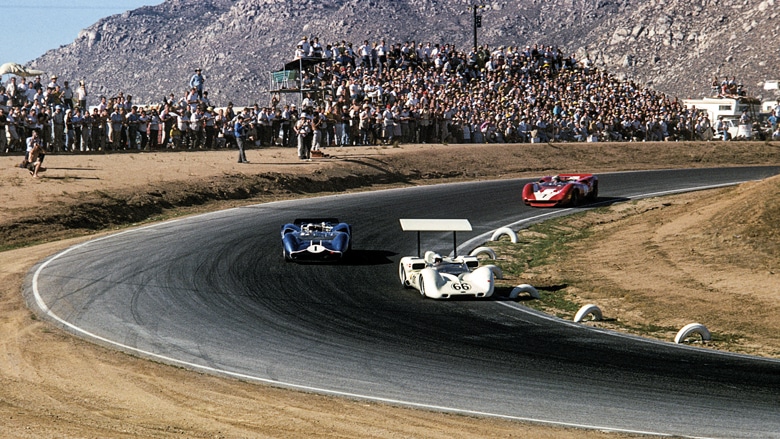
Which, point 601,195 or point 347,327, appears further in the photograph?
point 601,195

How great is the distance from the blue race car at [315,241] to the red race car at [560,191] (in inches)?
444

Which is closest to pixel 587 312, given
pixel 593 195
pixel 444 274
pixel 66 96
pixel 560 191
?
pixel 444 274

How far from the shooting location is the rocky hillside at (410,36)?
371 feet

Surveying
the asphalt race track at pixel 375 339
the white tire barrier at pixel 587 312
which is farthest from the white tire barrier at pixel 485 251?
the white tire barrier at pixel 587 312

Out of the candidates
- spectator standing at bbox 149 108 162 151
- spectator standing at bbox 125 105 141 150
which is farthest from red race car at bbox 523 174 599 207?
spectator standing at bbox 125 105 141 150

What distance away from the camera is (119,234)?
25.5 metres

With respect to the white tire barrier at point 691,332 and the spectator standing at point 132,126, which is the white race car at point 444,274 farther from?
the spectator standing at point 132,126

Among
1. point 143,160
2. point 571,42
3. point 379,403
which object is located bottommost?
point 379,403

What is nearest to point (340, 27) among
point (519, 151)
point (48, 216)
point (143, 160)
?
point (519, 151)

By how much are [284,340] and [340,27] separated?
392 ft

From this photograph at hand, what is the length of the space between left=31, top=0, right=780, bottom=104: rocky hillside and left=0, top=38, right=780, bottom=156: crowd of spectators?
58.9 meters

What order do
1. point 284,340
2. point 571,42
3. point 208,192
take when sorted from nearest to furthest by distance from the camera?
point 284,340 < point 208,192 < point 571,42

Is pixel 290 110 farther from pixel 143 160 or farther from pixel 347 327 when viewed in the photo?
pixel 347 327

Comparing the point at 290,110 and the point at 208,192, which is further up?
the point at 290,110
